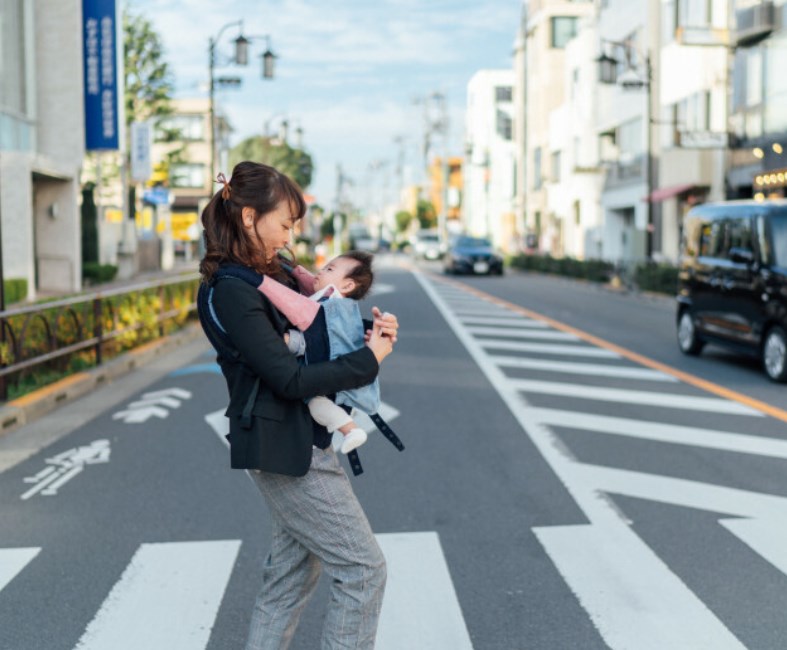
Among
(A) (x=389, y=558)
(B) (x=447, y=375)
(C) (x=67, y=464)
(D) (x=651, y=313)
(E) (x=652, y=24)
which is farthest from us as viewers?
(E) (x=652, y=24)

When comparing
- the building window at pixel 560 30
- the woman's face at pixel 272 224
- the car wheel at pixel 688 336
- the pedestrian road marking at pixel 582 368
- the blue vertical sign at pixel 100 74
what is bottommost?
the pedestrian road marking at pixel 582 368

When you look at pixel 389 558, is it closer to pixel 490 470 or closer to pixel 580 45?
pixel 490 470

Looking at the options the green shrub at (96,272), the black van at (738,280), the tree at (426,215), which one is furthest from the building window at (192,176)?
the black van at (738,280)

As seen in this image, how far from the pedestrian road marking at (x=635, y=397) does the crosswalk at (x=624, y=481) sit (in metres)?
0.01

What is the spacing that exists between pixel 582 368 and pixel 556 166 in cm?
5007

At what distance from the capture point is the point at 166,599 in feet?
15.6

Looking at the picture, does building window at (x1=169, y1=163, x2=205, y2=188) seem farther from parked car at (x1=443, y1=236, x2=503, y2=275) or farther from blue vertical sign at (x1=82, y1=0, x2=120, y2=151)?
blue vertical sign at (x1=82, y1=0, x2=120, y2=151)

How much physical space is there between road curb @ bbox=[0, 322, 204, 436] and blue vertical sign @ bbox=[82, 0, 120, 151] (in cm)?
1306

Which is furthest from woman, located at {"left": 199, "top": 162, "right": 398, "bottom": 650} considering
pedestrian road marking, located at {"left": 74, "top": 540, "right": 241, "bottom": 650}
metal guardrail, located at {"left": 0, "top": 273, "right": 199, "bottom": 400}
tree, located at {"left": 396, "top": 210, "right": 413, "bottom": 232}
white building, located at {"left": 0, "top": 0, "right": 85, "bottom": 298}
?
tree, located at {"left": 396, "top": 210, "right": 413, "bottom": 232}

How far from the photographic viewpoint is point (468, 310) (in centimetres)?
2366

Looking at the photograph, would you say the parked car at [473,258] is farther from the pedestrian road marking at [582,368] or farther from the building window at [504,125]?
the building window at [504,125]

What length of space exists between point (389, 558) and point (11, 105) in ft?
71.2

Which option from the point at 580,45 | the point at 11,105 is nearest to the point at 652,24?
the point at 580,45

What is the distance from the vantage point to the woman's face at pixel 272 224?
2.99m
